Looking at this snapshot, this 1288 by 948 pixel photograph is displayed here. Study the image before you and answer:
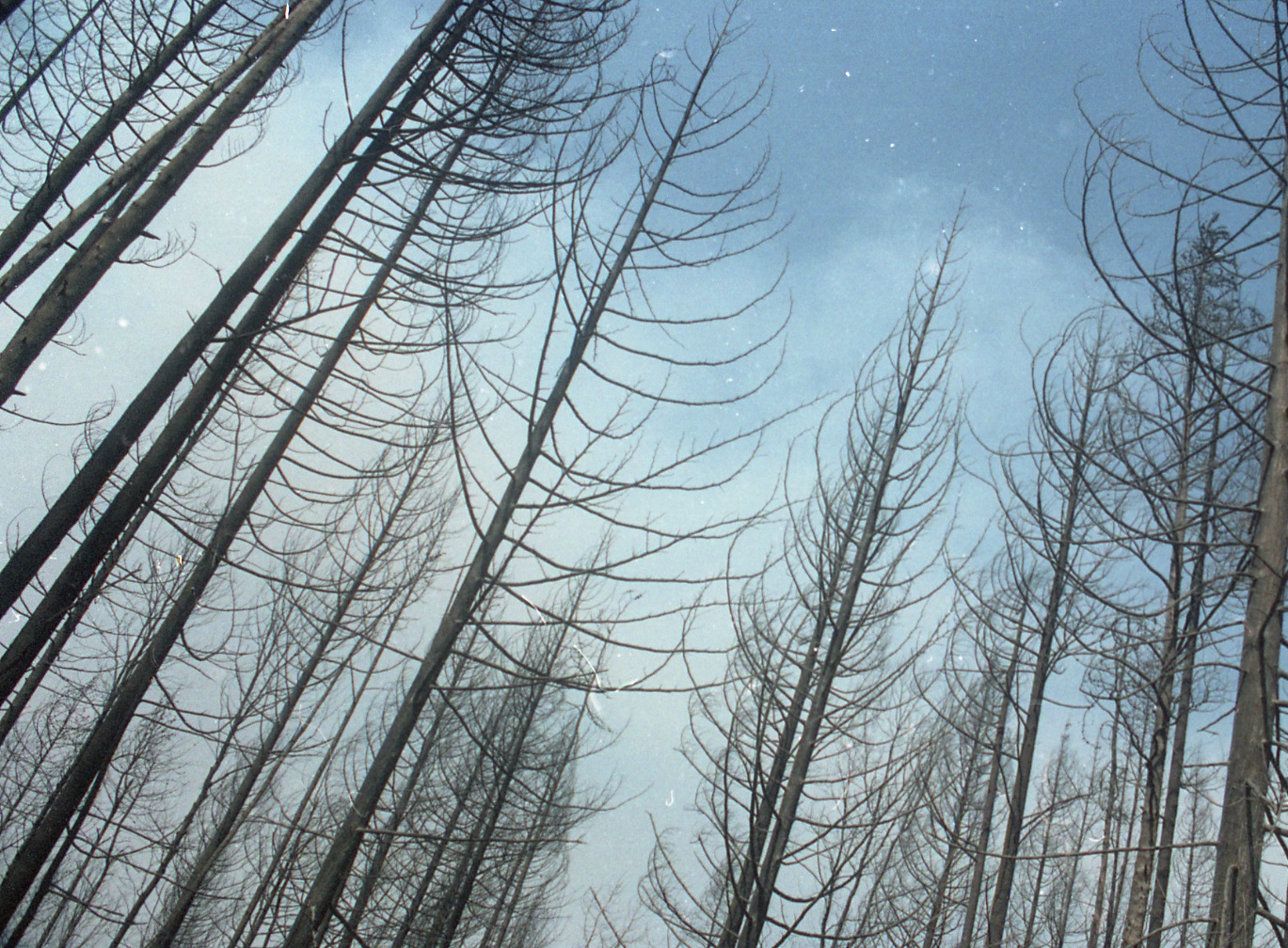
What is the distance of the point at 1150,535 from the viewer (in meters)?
2.88

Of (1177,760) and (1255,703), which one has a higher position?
(1177,760)

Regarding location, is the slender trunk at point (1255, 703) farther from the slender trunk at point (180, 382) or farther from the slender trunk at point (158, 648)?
the slender trunk at point (180, 382)

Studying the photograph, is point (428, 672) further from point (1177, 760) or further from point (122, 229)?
point (1177, 760)

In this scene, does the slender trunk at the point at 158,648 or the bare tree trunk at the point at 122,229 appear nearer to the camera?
the bare tree trunk at the point at 122,229

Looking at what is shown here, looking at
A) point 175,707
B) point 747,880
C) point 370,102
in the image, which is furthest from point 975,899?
point 370,102

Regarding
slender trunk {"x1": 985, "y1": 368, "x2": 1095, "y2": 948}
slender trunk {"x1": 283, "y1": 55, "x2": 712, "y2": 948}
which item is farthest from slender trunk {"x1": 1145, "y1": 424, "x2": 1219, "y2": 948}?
slender trunk {"x1": 283, "y1": 55, "x2": 712, "y2": 948}

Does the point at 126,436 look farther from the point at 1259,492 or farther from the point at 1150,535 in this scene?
the point at 1259,492

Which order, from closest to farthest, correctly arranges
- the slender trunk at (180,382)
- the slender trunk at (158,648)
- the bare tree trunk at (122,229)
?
the slender trunk at (180,382), the bare tree trunk at (122,229), the slender trunk at (158,648)

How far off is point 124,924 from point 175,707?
5.58m

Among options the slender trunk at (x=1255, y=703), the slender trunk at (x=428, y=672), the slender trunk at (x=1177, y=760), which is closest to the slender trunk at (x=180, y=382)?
the slender trunk at (x=428, y=672)

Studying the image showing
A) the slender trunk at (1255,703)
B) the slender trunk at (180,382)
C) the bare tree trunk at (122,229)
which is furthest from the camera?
the bare tree trunk at (122,229)

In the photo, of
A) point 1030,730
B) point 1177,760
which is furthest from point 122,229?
point 1177,760

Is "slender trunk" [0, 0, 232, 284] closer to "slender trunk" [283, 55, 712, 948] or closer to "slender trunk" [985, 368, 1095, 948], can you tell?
"slender trunk" [283, 55, 712, 948]

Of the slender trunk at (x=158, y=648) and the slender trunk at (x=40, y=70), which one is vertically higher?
the slender trunk at (x=40, y=70)
